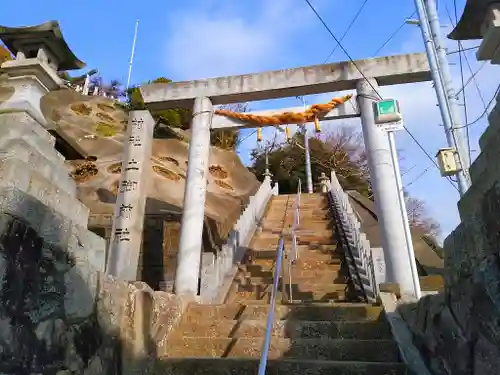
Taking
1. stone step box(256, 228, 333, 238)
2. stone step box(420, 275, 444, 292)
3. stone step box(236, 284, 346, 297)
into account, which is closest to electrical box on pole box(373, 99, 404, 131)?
stone step box(236, 284, 346, 297)

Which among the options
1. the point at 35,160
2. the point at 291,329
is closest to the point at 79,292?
the point at 35,160

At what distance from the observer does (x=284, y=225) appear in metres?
11.4

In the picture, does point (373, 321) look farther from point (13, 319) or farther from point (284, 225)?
point (284, 225)

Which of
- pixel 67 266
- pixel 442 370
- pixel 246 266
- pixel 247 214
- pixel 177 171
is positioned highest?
pixel 177 171

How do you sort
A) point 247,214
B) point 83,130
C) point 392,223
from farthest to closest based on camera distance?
point 83,130
point 247,214
point 392,223

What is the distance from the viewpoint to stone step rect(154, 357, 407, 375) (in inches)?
141

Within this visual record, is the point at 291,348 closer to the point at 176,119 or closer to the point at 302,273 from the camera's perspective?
the point at 302,273

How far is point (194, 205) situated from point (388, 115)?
341 centimetres

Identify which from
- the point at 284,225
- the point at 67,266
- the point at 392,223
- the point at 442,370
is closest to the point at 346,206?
the point at 284,225

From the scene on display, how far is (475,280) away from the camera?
2.40 metres

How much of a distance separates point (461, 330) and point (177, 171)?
13.8 metres

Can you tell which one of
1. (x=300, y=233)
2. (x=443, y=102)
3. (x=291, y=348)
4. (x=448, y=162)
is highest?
(x=443, y=102)

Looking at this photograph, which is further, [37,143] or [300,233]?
[300,233]

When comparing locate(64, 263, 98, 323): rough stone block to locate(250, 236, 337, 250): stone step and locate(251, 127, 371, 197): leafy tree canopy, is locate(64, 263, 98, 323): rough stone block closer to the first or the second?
locate(250, 236, 337, 250): stone step
